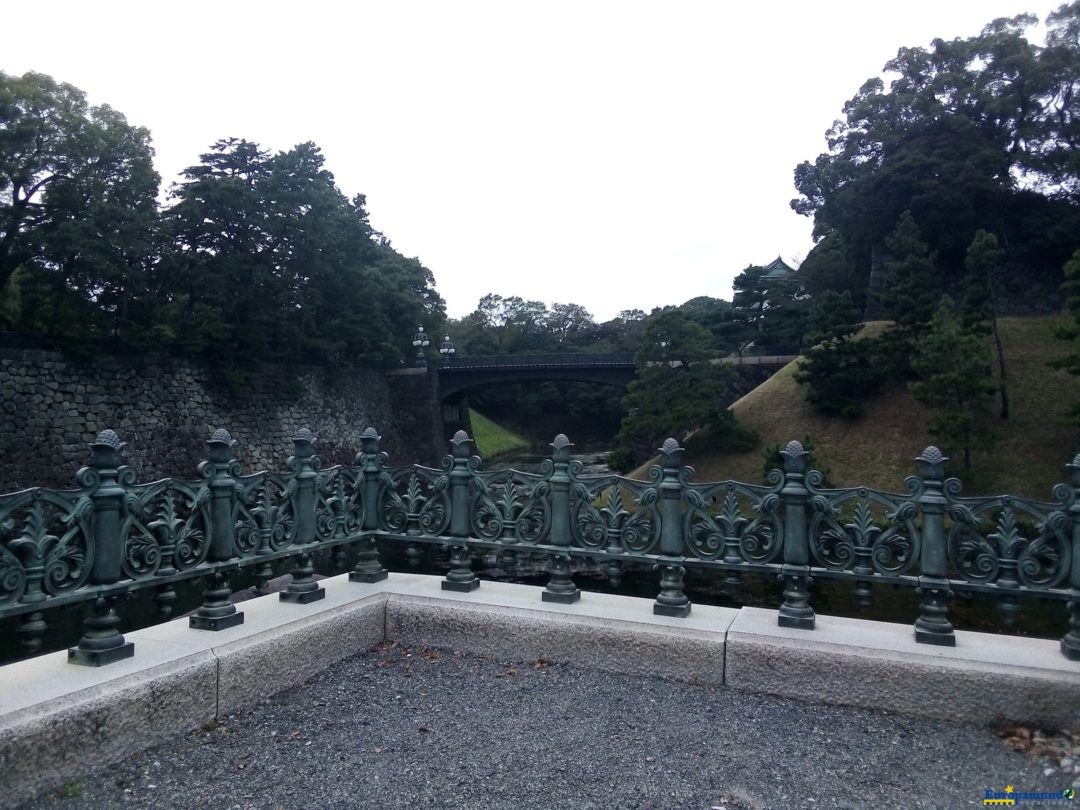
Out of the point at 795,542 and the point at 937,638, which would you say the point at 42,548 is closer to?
the point at 795,542

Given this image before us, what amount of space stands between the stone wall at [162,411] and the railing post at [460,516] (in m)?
19.3

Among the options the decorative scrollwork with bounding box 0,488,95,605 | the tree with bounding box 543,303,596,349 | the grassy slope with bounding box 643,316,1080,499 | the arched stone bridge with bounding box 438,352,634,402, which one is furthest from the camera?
the tree with bounding box 543,303,596,349

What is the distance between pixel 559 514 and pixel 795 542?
1.51 meters

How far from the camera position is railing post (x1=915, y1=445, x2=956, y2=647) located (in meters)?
4.15

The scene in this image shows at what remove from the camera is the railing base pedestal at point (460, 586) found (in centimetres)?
532

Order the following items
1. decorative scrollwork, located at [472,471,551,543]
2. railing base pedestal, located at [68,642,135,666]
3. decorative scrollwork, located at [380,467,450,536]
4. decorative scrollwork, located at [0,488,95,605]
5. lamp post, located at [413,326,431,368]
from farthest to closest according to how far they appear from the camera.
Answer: lamp post, located at [413,326,431,368]
decorative scrollwork, located at [380,467,450,536]
decorative scrollwork, located at [472,471,551,543]
railing base pedestal, located at [68,642,135,666]
decorative scrollwork, located at [0,488,95,605]

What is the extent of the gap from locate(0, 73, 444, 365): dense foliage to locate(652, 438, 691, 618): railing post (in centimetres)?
2107

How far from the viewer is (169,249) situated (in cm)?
2502

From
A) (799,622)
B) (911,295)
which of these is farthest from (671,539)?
(911,295)

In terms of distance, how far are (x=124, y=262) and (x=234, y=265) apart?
5.27 meters

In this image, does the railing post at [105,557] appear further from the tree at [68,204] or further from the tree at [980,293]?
the tree at [980,293]

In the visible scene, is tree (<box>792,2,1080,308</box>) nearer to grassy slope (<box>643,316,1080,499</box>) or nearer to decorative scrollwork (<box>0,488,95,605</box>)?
grassy slope (<box>643,316,1080,499</box>)

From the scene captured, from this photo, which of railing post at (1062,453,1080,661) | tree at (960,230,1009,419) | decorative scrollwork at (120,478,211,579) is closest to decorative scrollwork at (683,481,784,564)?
A: railing post at (1062,453,1080,661)

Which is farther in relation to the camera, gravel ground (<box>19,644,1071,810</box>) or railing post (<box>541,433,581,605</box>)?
railing post (<box>541,433,581,605</box>)
